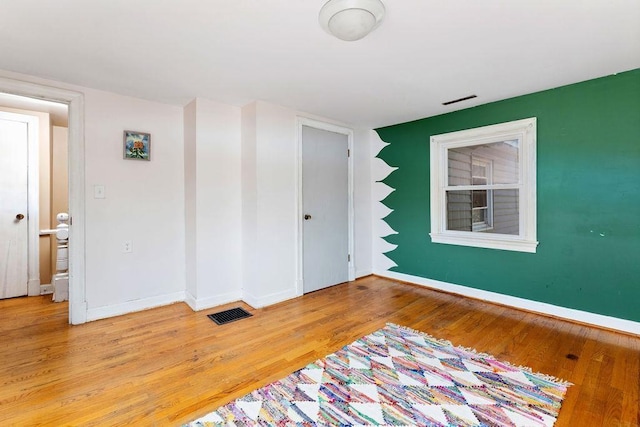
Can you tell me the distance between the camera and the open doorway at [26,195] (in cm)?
346

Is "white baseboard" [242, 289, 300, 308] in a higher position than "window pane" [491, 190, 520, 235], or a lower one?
lower

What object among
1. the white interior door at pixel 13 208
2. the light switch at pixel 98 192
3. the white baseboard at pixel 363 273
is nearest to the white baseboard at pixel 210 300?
the light switch at pixel 98 192

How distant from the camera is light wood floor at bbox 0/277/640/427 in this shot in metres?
1.65

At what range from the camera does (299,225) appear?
3.59 meters

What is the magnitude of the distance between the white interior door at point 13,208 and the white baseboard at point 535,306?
481cm

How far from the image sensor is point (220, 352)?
2.26 metres

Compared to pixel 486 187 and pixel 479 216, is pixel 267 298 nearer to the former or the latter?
pixel 479 216

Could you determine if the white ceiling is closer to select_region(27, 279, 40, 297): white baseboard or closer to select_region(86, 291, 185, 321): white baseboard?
select_region(86, 291, 185, 321): white baseboard

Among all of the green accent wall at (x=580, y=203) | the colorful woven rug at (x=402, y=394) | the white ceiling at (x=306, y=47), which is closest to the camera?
the colorful woven rug at (x=402, y=394)

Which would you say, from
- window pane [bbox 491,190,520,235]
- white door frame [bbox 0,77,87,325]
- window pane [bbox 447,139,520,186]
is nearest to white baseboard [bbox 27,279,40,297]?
white door frame [bbox 0,77,87,325]

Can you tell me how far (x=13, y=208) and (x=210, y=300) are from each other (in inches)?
105

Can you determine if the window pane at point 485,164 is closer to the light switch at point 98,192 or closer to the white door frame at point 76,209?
the light switch at point 98,192

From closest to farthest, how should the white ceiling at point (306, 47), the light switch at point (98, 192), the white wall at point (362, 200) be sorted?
the white ceiling at point (306, 47) → the light switch at point (98, 192) → the white wall at point (362, 200)

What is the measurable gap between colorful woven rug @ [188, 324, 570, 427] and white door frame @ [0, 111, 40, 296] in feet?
11.6
